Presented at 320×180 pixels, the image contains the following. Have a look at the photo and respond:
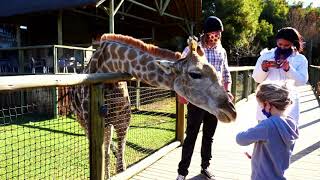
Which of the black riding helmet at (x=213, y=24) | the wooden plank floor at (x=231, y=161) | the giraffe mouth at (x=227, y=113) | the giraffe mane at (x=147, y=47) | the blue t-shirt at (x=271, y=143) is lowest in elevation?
the wooden plank floor at (x=231, y=161)

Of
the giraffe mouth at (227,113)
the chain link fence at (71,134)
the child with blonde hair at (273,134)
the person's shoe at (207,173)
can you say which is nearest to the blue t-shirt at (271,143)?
the child with blonde hair at (273,134)

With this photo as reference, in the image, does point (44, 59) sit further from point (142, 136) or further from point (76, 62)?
point (142, 136)

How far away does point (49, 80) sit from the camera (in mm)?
3105

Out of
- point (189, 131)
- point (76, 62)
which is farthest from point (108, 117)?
point (76, 62)

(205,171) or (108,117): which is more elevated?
(108,117)

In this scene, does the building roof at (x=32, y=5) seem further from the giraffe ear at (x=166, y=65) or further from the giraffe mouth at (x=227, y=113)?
the giraffe mouth at (x=227, y=113)

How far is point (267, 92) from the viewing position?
9.37 ft

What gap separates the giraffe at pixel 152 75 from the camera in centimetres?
371

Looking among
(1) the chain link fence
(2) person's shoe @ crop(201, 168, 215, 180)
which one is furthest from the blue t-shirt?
(2) person's shoe @ crop(201, 168, 215, 180)

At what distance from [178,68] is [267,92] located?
118cm

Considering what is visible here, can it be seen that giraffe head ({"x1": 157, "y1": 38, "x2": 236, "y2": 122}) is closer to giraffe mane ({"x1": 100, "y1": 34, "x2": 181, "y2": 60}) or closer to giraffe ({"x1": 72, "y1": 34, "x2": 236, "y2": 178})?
giraffe ({"x1": 72, "y1": 34, "x2": 236, "y2": 178})

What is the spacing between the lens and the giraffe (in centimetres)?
371

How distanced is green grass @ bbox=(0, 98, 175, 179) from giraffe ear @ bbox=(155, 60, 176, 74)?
156cm

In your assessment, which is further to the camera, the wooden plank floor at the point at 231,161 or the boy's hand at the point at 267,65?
the wooden plank floor at the point at 231,161
